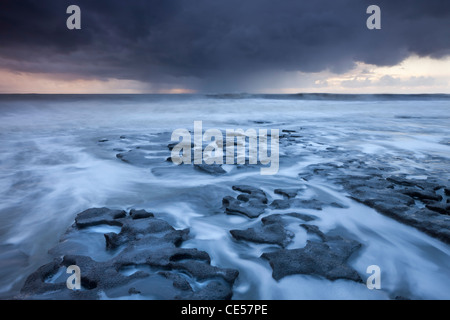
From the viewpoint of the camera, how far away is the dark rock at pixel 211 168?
4238 millimetres

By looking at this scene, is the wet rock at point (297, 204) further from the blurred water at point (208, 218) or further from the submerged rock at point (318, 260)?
the submerged rock at point (318, 260)

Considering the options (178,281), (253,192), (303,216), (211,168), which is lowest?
(178,281)

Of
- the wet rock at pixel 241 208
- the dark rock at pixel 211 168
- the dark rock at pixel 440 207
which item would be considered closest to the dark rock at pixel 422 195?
the dark rock at pixel 440 207

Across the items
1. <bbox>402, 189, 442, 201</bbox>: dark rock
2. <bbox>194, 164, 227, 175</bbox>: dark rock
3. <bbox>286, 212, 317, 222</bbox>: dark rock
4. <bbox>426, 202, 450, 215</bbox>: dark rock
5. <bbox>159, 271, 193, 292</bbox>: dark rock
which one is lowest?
<bbox>159, 271, 193, 292</bbox>: dark rock

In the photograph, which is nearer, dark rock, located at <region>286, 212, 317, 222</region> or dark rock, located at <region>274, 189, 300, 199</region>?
dark rock, located at <region>286, 212, 317, 222</region>

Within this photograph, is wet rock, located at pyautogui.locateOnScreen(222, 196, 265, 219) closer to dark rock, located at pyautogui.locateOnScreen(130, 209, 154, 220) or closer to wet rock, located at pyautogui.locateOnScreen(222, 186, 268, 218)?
wet rock, located at pyautogui.locateOnScreen(222, 186, 268, 218)

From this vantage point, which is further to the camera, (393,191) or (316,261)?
(393,191)

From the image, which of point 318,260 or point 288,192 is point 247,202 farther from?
point 318,260

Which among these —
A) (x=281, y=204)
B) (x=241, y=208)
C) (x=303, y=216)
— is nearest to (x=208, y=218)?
(x=241, y=208)

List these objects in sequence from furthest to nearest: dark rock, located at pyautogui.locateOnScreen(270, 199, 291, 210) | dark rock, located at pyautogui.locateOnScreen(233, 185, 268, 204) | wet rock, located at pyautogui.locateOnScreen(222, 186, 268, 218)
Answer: dark rock, located at pyautogui.locateOnScreen(233, 185, 268, 204), dark rock, located at pyautogui.locateOnScreen(270, 199, 291, 210), wet rock, located at pyautogui.locateOnScreen(222, 186, 268, 218)

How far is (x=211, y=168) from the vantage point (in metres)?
4.36

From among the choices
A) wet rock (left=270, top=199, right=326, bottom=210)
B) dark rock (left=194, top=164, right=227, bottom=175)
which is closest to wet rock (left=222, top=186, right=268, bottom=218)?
wet rock (left=270, top=199, right=326, bottom=210)

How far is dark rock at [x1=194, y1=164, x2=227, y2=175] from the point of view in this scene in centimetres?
424

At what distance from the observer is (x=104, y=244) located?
2.24 meters
